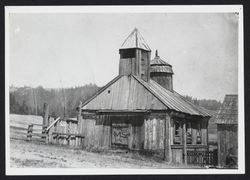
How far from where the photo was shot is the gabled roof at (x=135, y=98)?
62.2 ft

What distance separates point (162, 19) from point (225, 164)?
16.6 ft

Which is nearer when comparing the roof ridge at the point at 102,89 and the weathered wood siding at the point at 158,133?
the weathered wood siding at the point at 158,133

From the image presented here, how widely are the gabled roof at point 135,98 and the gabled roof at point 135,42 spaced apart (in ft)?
3.76

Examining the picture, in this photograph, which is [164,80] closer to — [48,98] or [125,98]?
[125,98]

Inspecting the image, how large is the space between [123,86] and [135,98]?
0.62 m

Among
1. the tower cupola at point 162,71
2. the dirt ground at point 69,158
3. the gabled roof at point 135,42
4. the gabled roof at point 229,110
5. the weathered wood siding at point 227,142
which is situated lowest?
the dirt ground at point 69,158

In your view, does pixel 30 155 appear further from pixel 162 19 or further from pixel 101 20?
pixel 162 19

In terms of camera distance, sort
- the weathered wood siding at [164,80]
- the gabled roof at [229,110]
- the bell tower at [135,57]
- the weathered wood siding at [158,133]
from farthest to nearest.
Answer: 1. the weathered wood siding at [164,80]
2. the weathered wood siding at [158,133]
3. the bell tower at [135,57]
4. the gabled roof at [229,110]

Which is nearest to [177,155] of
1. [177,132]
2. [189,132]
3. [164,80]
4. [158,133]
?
A: [158,133]

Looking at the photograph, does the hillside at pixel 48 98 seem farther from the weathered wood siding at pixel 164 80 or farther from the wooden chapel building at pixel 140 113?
the weathered wood siding at pixel 164 80

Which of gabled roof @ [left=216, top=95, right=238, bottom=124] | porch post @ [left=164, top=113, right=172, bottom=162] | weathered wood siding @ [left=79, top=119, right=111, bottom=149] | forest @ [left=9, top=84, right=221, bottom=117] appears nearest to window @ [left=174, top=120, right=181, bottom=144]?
porch post @ [left=164, top=113, right=172, bottom=162]

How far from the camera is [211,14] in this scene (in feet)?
58.4

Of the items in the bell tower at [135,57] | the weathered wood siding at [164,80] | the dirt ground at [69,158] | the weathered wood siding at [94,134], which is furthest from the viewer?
the weathered wood siding at [164,80]

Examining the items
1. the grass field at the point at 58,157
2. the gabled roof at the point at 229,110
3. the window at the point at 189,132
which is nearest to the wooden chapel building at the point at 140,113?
the window at the point at 189,132
